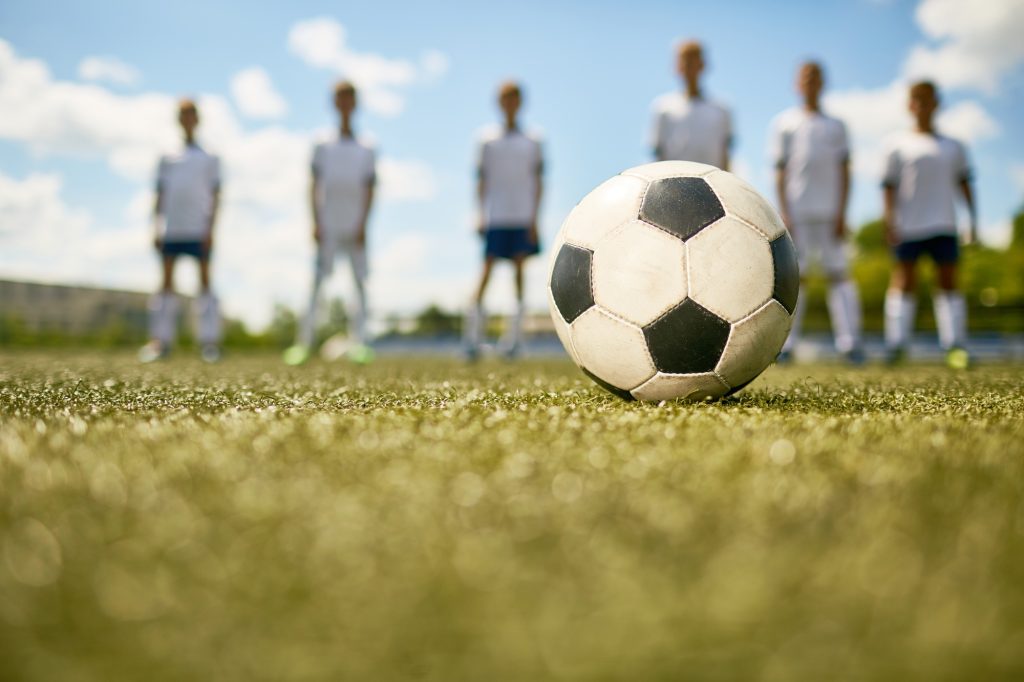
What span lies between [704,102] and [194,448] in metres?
6.20

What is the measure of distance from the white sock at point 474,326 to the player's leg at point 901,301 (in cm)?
413

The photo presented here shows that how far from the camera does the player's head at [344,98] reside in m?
7.35

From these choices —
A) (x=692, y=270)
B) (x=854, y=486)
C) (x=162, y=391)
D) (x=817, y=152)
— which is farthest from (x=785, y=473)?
(x=817, y=152)

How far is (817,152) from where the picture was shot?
262 inches

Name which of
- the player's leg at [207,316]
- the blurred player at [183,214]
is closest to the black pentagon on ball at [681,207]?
the blurred player at [183,214]

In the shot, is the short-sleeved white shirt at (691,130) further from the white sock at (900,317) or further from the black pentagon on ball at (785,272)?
the black pentagon on ball at (785,272)

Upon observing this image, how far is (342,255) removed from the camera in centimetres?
788

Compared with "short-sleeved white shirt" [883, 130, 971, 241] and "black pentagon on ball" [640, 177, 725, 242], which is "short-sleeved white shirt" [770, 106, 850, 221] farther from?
"black pentagon on ball" [640, 177, 725, 242]

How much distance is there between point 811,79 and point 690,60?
1134mm

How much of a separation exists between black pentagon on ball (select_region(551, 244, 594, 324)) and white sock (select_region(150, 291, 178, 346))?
608 centimetres

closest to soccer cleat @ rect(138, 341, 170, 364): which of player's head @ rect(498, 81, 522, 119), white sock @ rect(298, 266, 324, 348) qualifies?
white sock @ rect(298, 266, 324, 348)

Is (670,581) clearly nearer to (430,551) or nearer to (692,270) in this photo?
(430,551)

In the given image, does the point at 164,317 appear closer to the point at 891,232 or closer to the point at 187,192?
the point at 187,192

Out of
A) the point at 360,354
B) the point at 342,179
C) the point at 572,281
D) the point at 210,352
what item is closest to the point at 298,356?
the point at 360,354
